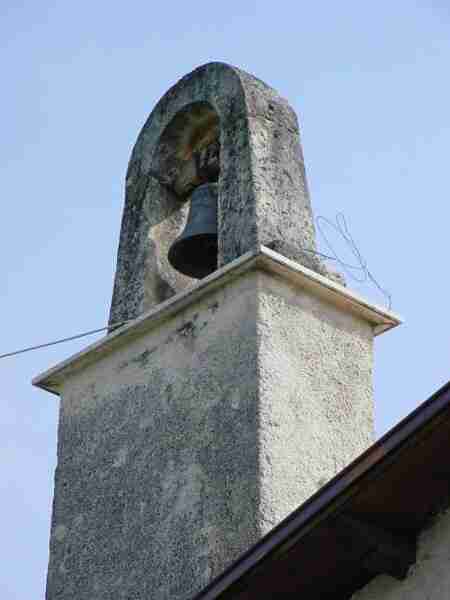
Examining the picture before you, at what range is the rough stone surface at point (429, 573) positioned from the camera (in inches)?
194

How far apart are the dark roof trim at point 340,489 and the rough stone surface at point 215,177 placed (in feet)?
7.08

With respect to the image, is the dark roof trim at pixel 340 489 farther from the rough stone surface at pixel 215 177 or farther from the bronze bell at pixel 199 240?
the bronze bell at pixel 199 240

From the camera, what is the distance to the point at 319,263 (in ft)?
23.7

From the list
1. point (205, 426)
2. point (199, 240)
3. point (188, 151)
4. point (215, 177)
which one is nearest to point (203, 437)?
point (205, 426)

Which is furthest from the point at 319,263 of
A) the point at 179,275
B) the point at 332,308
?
the point at 179,275

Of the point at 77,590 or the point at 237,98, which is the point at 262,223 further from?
the point at 77,590

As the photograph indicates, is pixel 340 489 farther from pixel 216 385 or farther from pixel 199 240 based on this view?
pixel 199 240

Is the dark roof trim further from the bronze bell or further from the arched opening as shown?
the arched opening

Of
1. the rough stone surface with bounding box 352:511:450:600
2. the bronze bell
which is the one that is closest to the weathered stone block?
the bronze bell

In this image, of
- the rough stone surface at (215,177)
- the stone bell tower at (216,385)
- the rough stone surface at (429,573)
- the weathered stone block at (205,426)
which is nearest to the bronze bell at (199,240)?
the stone bell tower at (216,385)

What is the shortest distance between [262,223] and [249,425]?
3.56ft

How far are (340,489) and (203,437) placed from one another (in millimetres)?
1788

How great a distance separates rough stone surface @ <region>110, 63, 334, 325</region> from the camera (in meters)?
7.25

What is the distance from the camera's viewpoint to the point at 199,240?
7633 millimetres
